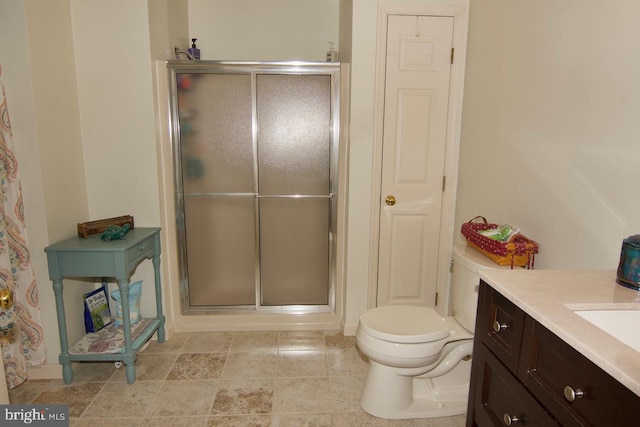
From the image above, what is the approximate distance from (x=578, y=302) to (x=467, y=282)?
2.50 ft

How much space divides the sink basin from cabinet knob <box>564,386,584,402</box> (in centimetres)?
24

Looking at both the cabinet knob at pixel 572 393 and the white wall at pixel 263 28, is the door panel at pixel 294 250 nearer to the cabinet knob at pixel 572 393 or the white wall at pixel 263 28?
the white wall at pixel 263 28

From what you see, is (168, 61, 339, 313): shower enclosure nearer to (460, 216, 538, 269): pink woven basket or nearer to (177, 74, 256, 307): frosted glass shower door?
(177, 74, 256, 307): frosted glass shower door

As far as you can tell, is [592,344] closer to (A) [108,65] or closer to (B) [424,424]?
(B) [424,424]

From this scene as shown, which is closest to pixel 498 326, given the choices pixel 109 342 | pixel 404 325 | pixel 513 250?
pixel 513 250

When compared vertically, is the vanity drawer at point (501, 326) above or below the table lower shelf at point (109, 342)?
above

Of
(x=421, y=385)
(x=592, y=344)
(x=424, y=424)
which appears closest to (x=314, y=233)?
(x=421, y=385)

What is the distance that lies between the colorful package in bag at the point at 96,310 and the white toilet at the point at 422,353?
1661 mm

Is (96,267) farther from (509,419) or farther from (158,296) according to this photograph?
(509,419)

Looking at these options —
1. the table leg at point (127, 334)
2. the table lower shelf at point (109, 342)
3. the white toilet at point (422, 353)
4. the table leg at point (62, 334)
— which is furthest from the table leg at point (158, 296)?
the white toilet at point (422, 353)

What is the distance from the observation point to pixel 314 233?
107 inches

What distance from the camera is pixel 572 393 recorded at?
0.85 m

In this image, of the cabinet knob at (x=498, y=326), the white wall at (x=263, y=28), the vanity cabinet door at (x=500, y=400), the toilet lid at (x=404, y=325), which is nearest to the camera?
the vanity cabinet door at (x=500, y=400)

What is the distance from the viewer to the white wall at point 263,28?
9.32ft
